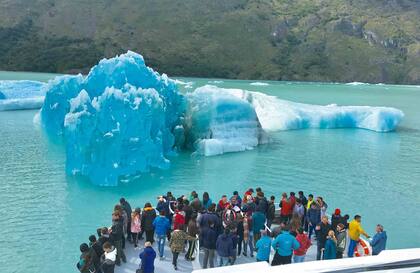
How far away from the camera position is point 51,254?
10.8 m

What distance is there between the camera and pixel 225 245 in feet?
28.0

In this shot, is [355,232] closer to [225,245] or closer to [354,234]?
[354,234]

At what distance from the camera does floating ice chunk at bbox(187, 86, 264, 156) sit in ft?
78.8

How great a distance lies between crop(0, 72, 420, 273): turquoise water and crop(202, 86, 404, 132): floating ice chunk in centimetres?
466

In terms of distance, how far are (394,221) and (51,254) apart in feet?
34.7

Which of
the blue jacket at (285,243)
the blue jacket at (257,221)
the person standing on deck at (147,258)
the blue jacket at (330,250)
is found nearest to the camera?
the person standing on deck at (147,258)

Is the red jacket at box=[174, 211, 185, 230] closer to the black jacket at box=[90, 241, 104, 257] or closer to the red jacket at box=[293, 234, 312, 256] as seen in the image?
the black jacket at box=[90, 241, 104, 257]

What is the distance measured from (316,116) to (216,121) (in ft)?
45.7

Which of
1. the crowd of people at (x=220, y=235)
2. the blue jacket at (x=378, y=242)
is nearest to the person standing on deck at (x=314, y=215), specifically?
the crowd of people at (x=220, y=235)

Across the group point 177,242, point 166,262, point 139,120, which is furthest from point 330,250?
point 139,120

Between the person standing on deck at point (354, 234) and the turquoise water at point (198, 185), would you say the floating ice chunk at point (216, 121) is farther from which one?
the person standing on deck at point (354, 234)

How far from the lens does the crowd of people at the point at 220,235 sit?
805 centimetres

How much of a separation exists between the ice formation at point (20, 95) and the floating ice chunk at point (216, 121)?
75.1 feet

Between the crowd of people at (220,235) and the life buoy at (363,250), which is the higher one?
the crowd of people at (220,235)
